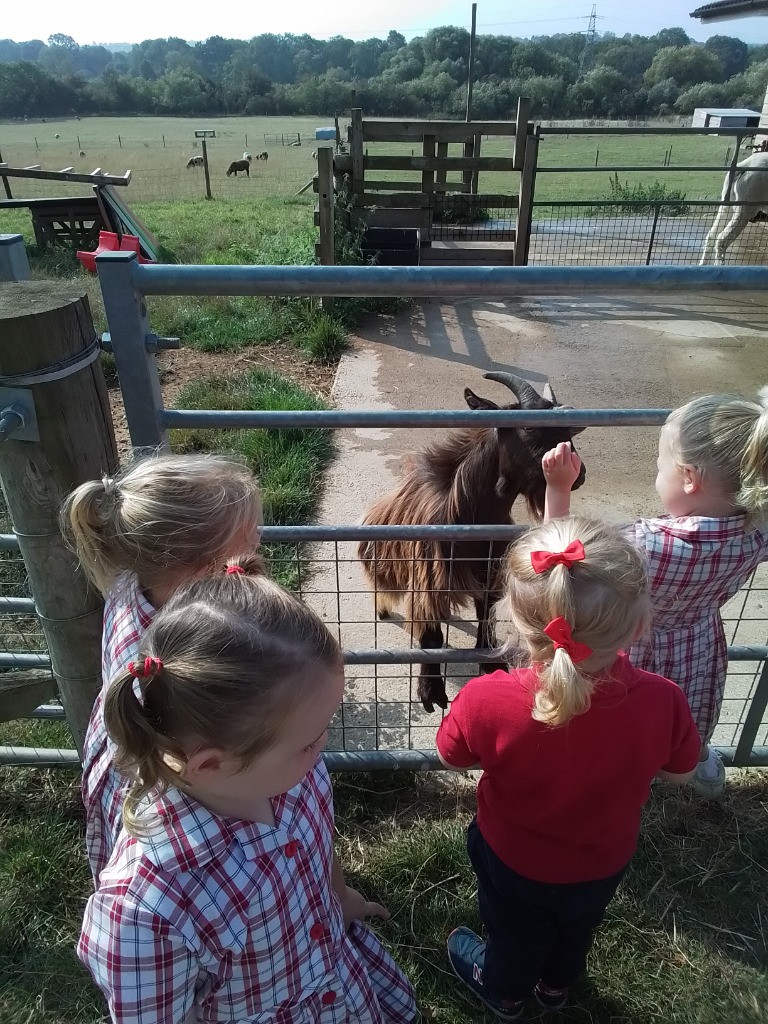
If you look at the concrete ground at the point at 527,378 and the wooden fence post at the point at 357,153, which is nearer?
the concrete ground at the point at 527,378

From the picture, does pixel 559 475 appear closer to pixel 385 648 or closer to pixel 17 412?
pixel 17 412

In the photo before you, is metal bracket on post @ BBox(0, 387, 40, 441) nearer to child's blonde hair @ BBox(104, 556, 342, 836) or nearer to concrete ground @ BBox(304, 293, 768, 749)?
child's blonde hair @ BBox(104, 556, 342, 836)

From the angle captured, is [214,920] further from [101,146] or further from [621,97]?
[621,97]

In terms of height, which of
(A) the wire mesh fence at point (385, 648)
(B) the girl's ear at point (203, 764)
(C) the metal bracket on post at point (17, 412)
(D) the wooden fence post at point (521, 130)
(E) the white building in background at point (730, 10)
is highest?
(E) the white building in background at point (730, 10)

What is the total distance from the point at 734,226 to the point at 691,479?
33.6 feet

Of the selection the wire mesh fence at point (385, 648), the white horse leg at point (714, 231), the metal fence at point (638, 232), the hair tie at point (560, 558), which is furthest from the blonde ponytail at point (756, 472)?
the white horse leg at point (714, 231)

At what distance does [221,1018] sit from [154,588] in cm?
80

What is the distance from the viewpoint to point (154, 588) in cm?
144

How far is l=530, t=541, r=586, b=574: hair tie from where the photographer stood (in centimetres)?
128

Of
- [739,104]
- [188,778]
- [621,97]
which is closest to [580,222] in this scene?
[188,778]

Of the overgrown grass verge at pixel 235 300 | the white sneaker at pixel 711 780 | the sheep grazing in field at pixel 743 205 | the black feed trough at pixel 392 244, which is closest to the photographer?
the white sneaker at pixel 711 780

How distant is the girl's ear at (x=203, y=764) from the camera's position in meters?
1.06

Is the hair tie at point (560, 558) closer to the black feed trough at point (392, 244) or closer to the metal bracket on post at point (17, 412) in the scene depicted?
the metal bracket on post at point (17, 412)

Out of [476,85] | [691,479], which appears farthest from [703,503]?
[476,85]
